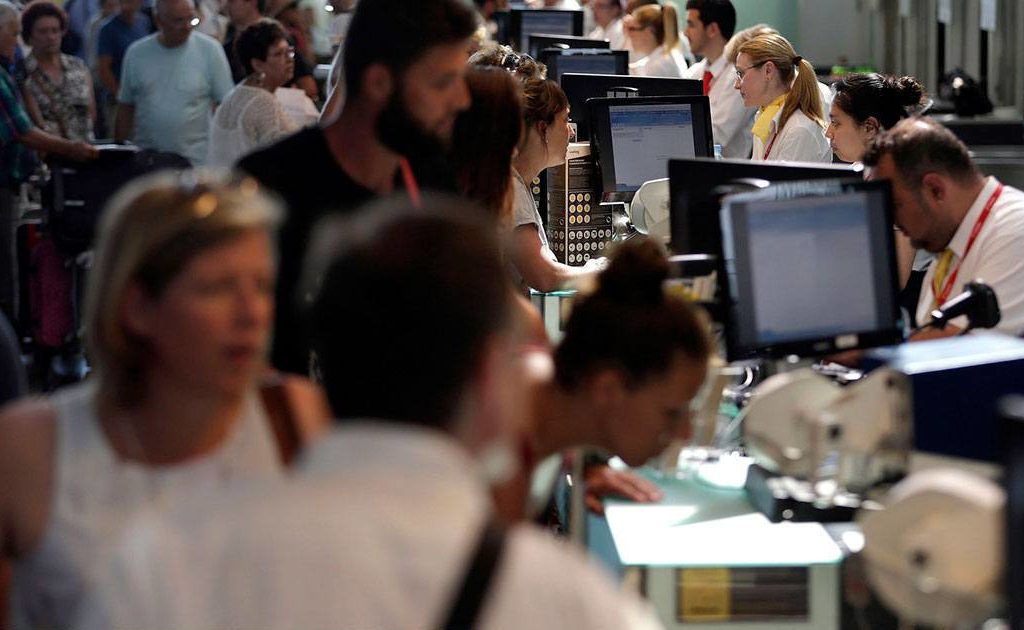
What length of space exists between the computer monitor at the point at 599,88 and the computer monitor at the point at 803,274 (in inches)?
134

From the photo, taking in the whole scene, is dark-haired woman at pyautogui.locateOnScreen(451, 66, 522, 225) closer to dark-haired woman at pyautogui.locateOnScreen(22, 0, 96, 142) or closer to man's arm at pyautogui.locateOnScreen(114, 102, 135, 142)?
dark-haired woman at pyautogui.locateOnScreen(22, 0, 96, 142)

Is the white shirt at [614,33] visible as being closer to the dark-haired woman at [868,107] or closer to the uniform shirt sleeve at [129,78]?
the uniform shirt sleeve at [129,78]

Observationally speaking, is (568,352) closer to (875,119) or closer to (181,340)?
(181,340)

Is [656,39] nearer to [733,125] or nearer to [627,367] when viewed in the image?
[733,125]

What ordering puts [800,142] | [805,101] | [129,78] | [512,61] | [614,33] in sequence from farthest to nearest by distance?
[614,33] < [129,78] < [805,101] < [800,142] < [512,61]

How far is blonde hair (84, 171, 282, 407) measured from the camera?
5.21ft

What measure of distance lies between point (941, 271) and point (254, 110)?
307 cm

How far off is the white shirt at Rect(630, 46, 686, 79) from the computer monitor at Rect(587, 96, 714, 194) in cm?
364

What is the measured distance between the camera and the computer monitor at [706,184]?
3.00 m

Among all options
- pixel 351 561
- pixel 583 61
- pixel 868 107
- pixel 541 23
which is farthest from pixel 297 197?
pixel 541 23

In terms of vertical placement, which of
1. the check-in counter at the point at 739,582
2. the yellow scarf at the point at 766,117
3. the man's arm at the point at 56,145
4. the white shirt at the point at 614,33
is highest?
the man's arm at the point at 56,145

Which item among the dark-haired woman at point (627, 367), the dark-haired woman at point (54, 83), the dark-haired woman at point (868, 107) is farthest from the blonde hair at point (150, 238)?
the dark-haired woman at point (54, 83)

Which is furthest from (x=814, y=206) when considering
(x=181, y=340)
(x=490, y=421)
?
(x=490, y=421)

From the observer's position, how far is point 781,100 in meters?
5.71
